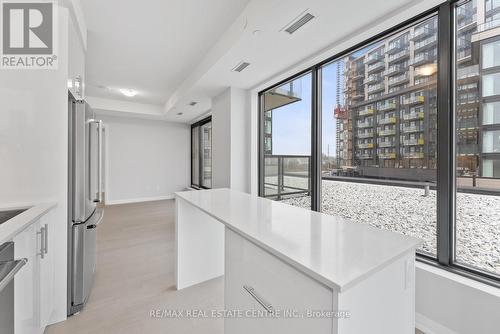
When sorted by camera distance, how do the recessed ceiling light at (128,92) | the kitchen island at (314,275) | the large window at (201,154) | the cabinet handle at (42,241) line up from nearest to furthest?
the kitchen island at (314,275) < the cabinet handle at (42,241) < the recessed ceiling light at (128,92) < the large window at (201,154)

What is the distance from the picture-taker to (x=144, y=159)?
6.56 metres

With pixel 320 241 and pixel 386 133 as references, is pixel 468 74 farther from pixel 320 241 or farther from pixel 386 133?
pixel 320 241

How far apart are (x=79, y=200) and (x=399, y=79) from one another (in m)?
3.00

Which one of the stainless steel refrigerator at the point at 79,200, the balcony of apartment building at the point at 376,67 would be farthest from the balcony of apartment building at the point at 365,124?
the stainless steel refrigerator at the point at 79,200

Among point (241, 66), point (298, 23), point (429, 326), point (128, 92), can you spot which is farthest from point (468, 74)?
point (128, 92)

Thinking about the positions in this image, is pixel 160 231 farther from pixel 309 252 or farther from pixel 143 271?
pixel 309 252

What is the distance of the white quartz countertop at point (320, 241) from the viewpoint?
29.9 inches

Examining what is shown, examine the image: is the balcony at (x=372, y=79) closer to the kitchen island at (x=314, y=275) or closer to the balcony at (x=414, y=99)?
the balcony at (x=414, y=99)

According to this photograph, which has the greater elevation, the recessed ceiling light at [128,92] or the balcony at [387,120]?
the recessed ceiling light at [128,92]

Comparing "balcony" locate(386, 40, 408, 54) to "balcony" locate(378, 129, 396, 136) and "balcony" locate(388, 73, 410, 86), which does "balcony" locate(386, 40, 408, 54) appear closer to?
"balcony" locate(388, 73, 410, 86)

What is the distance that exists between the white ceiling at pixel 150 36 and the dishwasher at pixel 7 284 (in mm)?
2245

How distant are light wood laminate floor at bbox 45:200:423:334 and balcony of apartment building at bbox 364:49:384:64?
2.35 metres

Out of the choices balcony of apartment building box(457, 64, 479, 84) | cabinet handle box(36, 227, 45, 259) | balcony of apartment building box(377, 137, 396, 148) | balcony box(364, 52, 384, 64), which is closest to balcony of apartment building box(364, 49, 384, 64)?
balcony box(364, 52, 384, 64)

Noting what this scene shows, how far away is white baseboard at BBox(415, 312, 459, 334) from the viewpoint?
1.51 metres
